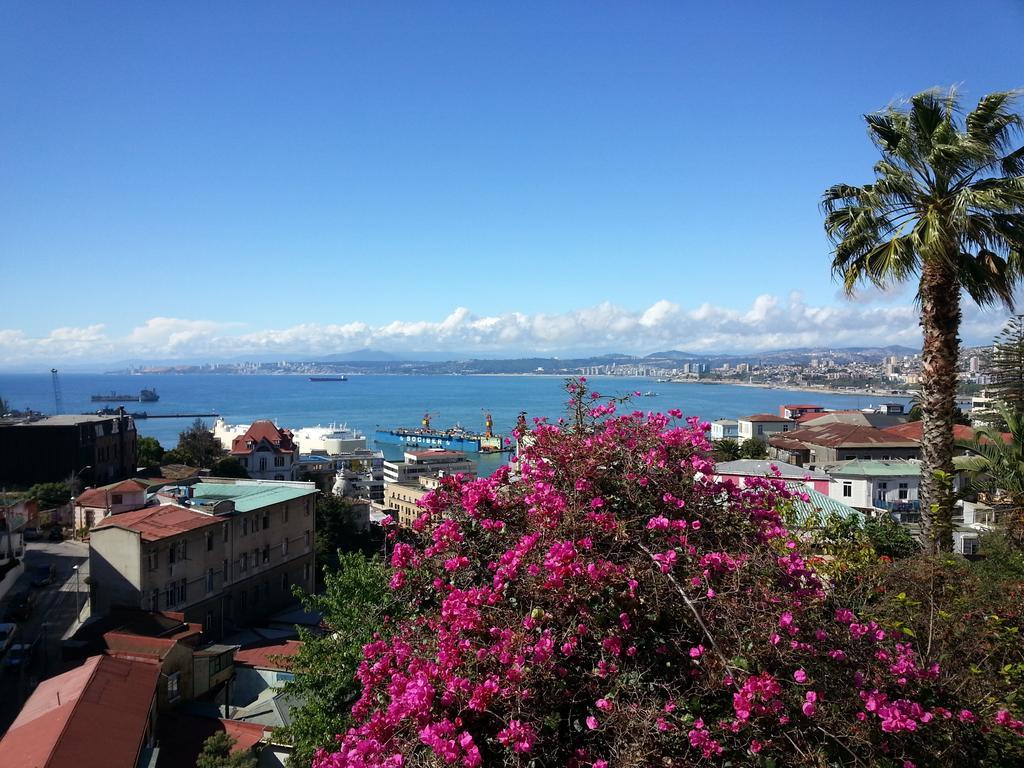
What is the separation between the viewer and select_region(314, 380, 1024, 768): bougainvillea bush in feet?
9.05

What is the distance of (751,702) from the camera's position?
2.67 meters

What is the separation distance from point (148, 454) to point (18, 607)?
2857 cm

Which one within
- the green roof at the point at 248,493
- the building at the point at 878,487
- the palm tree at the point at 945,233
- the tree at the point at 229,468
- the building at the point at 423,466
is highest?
the palm tree at the point at 945,233

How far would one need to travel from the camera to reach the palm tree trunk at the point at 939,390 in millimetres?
6562

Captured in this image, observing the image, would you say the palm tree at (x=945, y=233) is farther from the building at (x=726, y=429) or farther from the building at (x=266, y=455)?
the building at (x=726, y=429)

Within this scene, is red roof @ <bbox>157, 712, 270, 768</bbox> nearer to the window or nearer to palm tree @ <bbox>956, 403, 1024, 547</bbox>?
the window

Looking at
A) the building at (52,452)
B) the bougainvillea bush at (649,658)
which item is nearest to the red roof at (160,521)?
the bougainvillea bush at (649,658)

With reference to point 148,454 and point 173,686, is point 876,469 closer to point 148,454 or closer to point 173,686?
point 173,686

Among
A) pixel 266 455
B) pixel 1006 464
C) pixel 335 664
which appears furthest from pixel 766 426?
pixel 335 664

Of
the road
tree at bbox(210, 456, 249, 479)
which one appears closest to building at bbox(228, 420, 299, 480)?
tree at bbox(210, 456, 249, 479)

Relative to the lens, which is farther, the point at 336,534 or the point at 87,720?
the point at 336,534

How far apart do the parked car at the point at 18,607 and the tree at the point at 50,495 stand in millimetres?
14791

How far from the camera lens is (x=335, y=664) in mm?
6328

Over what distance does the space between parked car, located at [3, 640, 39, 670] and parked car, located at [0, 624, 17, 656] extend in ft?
0.43
